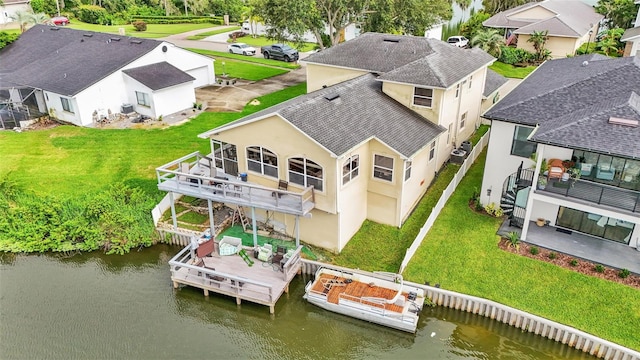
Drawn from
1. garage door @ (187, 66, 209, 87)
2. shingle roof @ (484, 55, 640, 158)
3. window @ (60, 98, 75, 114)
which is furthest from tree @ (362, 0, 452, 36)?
window @ (60, 98, 75, 114)

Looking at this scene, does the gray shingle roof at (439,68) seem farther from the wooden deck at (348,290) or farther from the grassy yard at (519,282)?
the wooden deck at (348,290)

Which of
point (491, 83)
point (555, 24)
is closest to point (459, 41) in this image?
point (555, 24)

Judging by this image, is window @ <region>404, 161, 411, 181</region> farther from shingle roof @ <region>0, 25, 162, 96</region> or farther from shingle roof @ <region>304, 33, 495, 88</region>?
shingle roof @ <region>0, 25, 162, 96</region>

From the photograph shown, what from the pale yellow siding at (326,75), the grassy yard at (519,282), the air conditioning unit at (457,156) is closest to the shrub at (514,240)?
the grassy yard at (519,282)

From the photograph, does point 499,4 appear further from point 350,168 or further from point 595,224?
point 350,168

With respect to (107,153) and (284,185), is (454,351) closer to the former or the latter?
(284,185)

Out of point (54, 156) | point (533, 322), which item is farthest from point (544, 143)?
point (54, 156)
